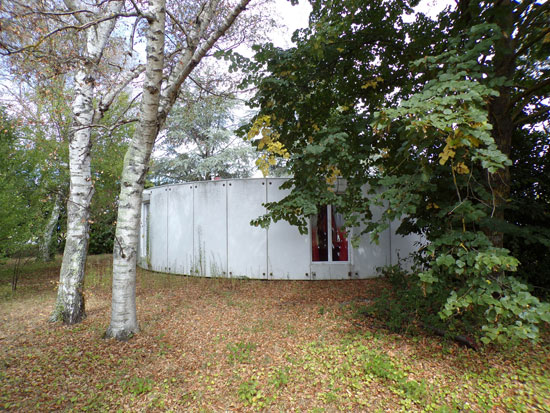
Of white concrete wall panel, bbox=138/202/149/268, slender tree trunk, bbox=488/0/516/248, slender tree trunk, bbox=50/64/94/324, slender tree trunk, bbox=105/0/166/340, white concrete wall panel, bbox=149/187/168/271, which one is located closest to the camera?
slender tree trunk, bbox=488/0/516/248

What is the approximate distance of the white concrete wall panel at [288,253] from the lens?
26.6 ft

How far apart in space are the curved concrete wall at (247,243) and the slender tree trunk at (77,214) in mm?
4052

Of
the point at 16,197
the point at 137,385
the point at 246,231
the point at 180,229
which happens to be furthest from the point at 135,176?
the point at 180,229

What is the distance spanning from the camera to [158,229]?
9.99m

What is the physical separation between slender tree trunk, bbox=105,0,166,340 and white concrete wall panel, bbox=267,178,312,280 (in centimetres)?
469

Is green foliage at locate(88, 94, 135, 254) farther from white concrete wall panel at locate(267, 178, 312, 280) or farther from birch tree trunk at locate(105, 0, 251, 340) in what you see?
birch tree trunk at locate(105, 0, 251, 340)

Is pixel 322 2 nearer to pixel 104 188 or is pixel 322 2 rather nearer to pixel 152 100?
pixel 152 100

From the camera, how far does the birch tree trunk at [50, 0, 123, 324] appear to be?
4.50 meters

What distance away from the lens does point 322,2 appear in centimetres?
512

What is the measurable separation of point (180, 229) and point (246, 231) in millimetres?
2442

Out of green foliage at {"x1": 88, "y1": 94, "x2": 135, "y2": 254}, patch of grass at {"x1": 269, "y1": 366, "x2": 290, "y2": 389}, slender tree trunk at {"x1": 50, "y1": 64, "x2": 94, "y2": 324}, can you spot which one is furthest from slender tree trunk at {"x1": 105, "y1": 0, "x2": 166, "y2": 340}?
green foliage at {"x1": 88, "y1": 94, "x2": 135, "y2": 254}

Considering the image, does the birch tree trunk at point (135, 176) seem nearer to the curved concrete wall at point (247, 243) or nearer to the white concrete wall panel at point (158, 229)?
the curved concrete wall at point (247, 243)

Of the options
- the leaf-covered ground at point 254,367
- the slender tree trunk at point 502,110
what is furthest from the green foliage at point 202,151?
the slender tree trunk at point 502,110

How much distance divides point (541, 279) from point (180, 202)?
9.19 metres
